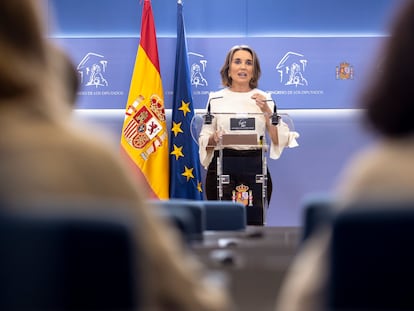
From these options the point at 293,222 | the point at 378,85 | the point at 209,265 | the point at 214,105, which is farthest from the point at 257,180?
the point at 378,85

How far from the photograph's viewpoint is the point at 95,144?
1.00 metres

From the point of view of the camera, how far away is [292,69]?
7.57 m

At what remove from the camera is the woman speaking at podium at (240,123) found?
5891 mm

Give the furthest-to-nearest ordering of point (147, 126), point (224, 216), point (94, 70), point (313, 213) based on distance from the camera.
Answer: point (94, 70), point (147, 126), point (224, 216), point (313, 213)

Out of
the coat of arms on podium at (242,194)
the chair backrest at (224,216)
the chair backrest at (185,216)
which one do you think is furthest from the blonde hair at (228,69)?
the chair backrest at (185,216)

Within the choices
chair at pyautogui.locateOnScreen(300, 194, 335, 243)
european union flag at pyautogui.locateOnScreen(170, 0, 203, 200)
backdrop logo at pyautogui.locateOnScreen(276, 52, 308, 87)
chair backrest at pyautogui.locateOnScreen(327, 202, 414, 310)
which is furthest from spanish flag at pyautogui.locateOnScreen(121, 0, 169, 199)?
chair backrest at pyautogui.locateOnScreen(327, 202, 414, 310)

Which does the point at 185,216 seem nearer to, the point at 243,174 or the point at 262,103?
the point at 243,174

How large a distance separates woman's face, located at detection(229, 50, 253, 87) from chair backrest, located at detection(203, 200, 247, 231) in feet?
12.1

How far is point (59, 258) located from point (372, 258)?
1.60ft

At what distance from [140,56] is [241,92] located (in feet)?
4.21

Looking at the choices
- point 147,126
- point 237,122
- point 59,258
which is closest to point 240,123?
point 237,122

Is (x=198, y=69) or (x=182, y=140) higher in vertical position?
(x=198, y=69)

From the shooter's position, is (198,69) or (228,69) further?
(198,69)

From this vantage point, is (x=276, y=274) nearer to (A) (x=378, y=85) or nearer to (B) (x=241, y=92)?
(A) (x=378, y=85)
